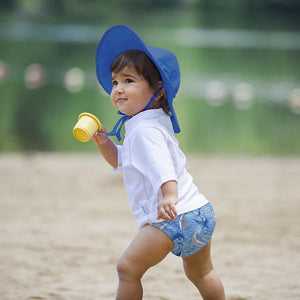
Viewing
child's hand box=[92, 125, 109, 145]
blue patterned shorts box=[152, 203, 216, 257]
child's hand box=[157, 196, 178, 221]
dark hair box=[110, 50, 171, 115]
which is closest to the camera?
child's hand box=[157, 196, 178, 221]

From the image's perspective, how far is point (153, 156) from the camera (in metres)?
2.22

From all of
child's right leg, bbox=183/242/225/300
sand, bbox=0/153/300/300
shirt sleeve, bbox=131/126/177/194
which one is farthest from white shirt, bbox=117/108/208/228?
sand, bbox=0/153/300/300

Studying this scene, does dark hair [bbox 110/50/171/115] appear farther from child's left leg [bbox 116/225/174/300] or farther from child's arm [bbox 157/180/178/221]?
child's left leg [bbox 116/225/174/300]

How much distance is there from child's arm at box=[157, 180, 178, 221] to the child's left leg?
0.11 meters

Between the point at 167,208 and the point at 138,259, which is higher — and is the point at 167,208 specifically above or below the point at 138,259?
above

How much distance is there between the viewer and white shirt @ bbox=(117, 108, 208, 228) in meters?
2.23

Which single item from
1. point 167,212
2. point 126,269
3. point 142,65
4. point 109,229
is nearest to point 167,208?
point 167,212

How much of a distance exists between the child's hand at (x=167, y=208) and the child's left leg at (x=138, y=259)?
11 cm

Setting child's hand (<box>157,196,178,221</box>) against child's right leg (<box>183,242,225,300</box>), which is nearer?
child's hand (<box>157,196,178,221</box>)

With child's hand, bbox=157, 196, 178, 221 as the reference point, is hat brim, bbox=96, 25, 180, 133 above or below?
above

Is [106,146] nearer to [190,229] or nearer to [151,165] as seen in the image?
[151,165]

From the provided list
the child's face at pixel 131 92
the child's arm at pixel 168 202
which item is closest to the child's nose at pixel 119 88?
the child's face at pixel 131 92

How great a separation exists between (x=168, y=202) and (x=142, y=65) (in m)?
0.52

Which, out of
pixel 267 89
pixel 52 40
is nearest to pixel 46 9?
pixel 52 40
